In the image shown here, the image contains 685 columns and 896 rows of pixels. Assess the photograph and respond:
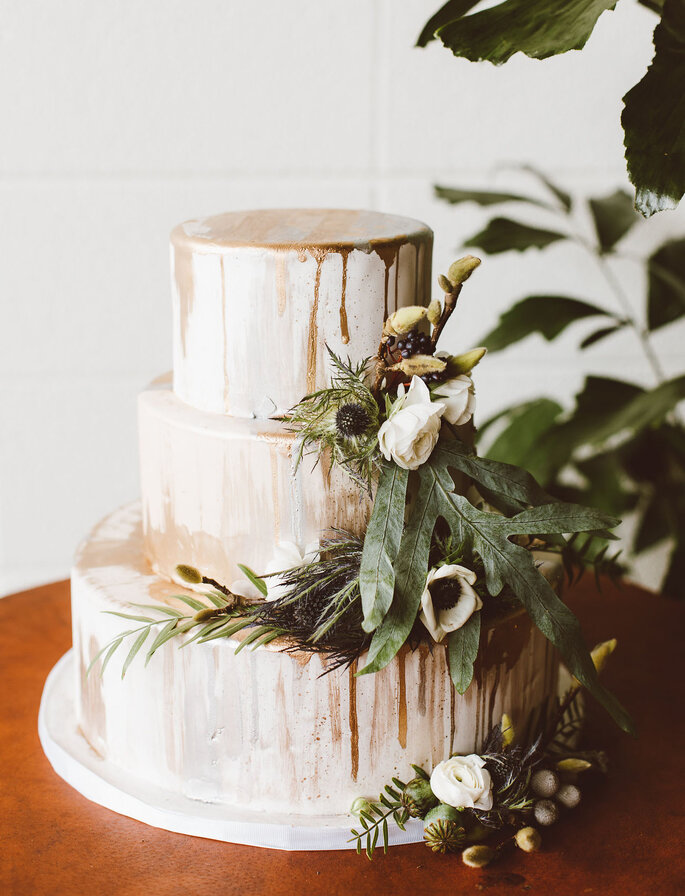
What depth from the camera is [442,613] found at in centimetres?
68

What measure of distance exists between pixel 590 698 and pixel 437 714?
0.26 m

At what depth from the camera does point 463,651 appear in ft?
2.22

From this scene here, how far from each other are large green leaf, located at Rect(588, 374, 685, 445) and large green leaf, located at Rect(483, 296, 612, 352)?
0.49 feet

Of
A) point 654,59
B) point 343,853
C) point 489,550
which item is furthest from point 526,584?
point 654,59

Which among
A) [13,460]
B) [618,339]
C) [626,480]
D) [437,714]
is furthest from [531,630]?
Result: [13,460]

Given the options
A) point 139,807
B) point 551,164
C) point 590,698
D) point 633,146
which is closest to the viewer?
point 633,146

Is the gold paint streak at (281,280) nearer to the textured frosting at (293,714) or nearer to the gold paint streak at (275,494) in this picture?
the gold paint streak at (275,494)

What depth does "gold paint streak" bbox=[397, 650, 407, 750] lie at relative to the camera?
0.70m

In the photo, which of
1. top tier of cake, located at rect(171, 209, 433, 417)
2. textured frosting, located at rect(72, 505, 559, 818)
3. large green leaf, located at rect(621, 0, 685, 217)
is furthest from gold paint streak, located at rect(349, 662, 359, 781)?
large green leaf, located at rect(621, 0, 685, 217)

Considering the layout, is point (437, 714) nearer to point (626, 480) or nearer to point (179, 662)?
point (179, 662)

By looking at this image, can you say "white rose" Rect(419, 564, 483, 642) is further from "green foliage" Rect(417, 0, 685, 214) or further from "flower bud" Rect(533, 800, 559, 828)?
"green foliage" Rect(417, 0, 685, 214)

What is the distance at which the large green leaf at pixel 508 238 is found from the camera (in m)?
1.11

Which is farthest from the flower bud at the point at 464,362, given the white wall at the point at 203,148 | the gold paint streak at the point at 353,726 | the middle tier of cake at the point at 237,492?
the white wall at the point at 203,148

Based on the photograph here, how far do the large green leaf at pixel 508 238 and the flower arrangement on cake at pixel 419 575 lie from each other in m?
0.44
